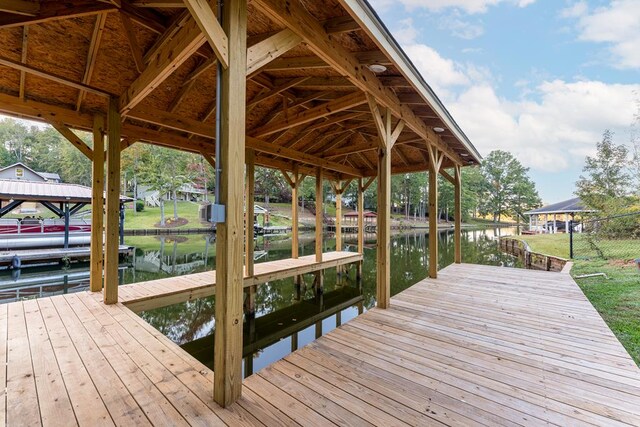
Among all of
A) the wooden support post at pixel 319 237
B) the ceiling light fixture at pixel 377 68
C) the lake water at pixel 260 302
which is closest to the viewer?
the ceiling light fixture at pixel 377 68

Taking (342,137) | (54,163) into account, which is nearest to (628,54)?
(342,137)

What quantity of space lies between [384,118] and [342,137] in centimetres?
282

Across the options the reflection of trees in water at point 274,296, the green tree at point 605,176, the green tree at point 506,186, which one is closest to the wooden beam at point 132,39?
the reflection of trees in water at point 274,296

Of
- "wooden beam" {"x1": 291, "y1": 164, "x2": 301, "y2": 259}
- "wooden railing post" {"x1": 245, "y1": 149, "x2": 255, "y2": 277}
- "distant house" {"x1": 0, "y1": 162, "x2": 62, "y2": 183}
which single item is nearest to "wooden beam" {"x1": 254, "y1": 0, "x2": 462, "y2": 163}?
"wooden railing post" {"x1": 245, "y1": 149, "x2": 255, "y2": 277}

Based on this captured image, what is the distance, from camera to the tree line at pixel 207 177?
23.2 m

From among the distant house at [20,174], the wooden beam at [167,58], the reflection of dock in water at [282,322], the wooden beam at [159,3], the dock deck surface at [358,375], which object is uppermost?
the distant house at [20,174]

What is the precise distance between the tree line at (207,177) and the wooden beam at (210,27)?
2376 cm

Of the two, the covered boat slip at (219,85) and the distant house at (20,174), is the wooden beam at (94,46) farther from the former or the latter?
the distant house at (20,174)

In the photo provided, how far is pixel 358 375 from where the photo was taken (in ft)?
6.79

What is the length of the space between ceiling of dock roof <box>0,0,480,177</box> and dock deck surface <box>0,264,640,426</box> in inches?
89.5

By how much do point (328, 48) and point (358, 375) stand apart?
2.84m

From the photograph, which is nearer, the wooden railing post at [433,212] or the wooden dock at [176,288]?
the wooden dock at [176,288]

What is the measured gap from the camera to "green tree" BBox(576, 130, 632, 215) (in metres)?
11.0

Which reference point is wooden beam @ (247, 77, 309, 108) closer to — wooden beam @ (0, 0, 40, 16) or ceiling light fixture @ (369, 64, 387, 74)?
ceiling light fixture @ (369, 64, 387, 74)
